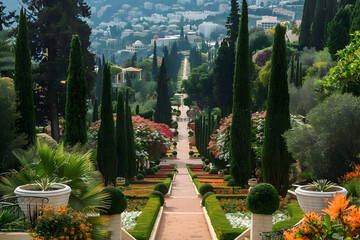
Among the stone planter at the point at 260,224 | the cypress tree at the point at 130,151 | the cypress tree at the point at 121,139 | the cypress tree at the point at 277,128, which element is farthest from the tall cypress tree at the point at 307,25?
the stone planter at the point at 260,224

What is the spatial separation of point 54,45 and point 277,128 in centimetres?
2556

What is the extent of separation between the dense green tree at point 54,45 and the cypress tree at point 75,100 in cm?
1665

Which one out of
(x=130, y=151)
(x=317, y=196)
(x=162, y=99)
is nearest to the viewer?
(x=317, y=196)

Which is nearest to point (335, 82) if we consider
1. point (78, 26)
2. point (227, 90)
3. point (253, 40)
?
point (78, 26)

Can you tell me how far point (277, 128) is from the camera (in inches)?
732

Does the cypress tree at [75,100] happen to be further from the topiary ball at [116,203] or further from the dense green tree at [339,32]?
the dense green tree at [339,32]

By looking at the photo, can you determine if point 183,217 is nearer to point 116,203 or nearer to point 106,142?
point 116,203

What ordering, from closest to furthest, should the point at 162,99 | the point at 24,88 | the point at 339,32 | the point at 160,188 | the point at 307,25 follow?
the point at 24,88, the point at 160,188, the point at 339,32, the point at 307,25, the point at 162,99

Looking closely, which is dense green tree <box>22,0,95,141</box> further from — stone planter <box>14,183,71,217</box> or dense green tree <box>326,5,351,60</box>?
stone planter <box>14,183,71,217</box>

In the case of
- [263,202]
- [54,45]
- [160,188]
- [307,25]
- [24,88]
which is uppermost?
[307,25]

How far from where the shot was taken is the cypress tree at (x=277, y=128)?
1856cm

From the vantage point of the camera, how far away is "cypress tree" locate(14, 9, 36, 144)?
17812mm

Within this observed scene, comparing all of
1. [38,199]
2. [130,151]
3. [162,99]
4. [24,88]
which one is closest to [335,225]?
[38,199]

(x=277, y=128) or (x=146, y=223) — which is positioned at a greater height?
Answer: (x=277, y=128)
